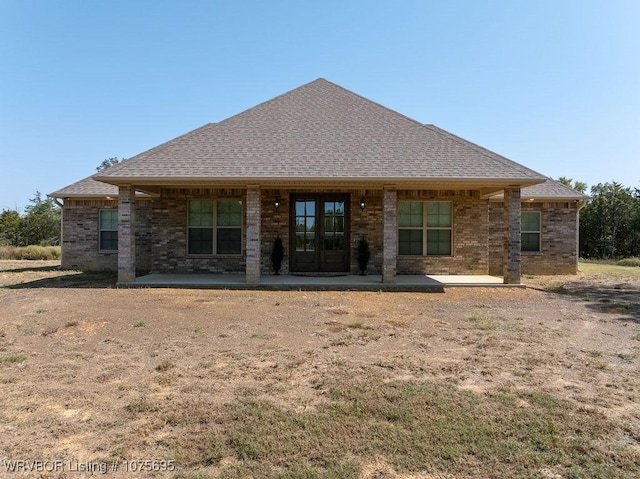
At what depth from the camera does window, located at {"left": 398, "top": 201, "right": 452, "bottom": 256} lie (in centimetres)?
1316

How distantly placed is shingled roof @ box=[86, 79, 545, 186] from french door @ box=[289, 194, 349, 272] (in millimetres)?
Result: 1877

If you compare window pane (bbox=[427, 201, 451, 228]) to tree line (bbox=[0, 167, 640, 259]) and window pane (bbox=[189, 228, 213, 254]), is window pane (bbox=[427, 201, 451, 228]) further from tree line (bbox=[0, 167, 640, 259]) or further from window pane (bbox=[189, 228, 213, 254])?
tree line (bbox=[0, 167, 640, 259])

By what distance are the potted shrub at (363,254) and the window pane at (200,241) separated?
4765 mm

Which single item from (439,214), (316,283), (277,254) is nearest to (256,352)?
(316,283)

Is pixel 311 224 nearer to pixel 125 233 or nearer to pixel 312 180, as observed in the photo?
pixel 312 180

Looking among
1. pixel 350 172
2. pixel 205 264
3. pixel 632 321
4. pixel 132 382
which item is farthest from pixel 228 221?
pixel 632 321

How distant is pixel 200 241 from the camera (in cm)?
1303

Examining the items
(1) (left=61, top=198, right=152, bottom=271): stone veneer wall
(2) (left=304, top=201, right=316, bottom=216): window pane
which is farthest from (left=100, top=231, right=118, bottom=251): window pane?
(2) (left=304, top=201, right=316, bottom=216): window pane

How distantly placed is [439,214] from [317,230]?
4.01m

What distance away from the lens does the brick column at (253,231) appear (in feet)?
35.4

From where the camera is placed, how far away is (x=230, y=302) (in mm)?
8719

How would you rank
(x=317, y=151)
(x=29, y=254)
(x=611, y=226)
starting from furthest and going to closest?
(x=611, y=226), (x=29, y=254), (x=317, y=151)

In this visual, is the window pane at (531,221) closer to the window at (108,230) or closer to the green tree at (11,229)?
the window at (108,230)

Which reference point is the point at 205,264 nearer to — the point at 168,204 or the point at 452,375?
the point at 168,204
